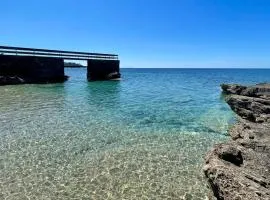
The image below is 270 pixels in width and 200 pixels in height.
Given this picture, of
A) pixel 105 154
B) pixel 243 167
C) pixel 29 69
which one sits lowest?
pixel 105 154

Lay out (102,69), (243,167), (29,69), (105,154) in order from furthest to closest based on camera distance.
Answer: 1. (102,69)
2. (29,69)
3. (105,154)
4. (243,167)

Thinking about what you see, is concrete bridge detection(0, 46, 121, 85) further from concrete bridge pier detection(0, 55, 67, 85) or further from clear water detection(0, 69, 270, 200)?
clear water detection(0, 69, 270, 200)

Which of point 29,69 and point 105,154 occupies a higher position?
point 29,69

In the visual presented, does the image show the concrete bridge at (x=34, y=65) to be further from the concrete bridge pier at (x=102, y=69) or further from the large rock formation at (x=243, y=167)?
the large rock formation at (x=243, y=167)

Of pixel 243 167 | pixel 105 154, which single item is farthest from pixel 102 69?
pixel 243 167

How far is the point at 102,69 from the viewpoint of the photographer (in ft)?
171

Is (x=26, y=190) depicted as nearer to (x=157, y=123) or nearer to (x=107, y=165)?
(x=107, y=165)

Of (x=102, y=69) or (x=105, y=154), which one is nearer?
(x=105, y=154)

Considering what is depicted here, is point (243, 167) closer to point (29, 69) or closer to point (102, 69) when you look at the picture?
point (29, 69)

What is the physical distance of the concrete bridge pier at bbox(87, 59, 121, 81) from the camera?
5099 centimetres

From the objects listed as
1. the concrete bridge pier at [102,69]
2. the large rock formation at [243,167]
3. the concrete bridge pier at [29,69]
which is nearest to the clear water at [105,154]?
the large rock formation at [243,167]

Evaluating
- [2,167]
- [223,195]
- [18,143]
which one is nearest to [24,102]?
[18,143]

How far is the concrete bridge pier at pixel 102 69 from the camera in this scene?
167 feet

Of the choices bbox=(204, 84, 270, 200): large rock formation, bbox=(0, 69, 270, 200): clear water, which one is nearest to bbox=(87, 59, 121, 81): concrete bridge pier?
bbox=(0, 69, 270, 200): clear water
